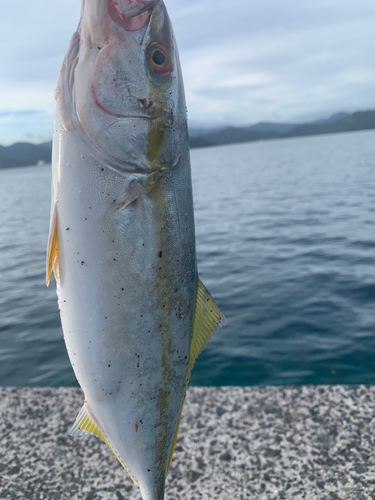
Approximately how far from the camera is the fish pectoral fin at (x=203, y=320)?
1973mm

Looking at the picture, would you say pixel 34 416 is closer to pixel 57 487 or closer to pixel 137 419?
pixel 57 487

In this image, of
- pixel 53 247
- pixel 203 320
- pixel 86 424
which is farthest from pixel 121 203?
pixel 86 424

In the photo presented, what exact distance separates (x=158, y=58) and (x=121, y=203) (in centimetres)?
66

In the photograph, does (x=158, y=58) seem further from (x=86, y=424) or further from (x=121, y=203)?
(x=86, y=424)

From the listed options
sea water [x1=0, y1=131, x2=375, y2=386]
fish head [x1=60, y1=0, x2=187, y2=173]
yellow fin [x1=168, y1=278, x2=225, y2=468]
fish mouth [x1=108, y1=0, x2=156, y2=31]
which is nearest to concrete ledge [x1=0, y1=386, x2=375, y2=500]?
yellow fin [x1=168, y1=278, x2=225, y2=468]

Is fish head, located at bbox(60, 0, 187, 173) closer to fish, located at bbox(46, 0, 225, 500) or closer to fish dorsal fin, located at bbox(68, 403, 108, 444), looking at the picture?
fish, located at bbox(46, 0, 225, 500)

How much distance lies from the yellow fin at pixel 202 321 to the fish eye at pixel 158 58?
995mm

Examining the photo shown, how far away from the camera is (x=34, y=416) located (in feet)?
11.0

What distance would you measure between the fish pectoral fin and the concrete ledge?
1233 mm

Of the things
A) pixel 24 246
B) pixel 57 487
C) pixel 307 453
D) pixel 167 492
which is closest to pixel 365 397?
pixel 307 453

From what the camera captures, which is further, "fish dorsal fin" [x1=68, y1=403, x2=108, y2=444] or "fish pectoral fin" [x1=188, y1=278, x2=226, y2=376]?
"fish pectoral fin" [x1=188, y1=278, x2=226, y2=376]

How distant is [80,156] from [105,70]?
36 centimetres

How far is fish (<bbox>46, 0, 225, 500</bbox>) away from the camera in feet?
5.19

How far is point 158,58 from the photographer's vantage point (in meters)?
1.67
